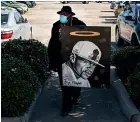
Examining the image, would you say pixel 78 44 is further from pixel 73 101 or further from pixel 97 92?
pixel 97 92

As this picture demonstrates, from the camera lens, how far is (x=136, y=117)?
6.06m

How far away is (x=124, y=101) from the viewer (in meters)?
7.05

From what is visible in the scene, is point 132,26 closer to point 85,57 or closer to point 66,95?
point 66,95

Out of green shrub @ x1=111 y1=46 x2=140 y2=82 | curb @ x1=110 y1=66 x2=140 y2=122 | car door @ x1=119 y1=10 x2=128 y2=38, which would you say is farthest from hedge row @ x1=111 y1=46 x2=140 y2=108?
car door @ x1=119 y1=10 x2=128 y2=38

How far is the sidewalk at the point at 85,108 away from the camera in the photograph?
259 inches

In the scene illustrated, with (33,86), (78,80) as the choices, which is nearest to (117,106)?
(78,80)

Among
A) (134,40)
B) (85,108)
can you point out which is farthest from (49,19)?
(85,108)

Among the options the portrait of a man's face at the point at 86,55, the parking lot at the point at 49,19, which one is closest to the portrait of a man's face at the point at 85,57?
→ the portrait of a man's face at the point at 86,55

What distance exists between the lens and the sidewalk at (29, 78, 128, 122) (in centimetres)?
657

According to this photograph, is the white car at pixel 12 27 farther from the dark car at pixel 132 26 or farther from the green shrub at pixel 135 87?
the green shrub at pixel 135 87

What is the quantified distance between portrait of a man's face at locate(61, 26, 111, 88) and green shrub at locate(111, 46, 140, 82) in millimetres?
1779

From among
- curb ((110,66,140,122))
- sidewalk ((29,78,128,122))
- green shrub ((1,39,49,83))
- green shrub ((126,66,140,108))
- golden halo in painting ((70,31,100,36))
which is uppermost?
golden halo in painting ((70,31,100,36))

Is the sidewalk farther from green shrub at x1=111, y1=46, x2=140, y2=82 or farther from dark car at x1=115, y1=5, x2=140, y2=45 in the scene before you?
dark car at x1=115, y1=5, x2=140, y2=45

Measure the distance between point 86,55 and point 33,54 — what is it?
2147mm
